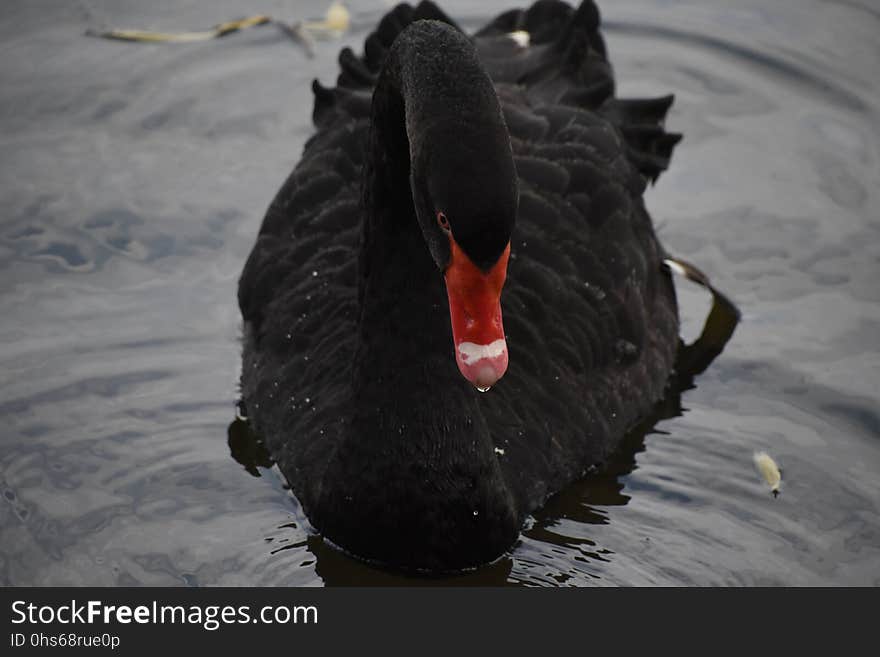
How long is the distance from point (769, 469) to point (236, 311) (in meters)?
2.69

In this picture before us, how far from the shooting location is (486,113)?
15.3 ft

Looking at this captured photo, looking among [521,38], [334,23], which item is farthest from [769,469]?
[334,23]

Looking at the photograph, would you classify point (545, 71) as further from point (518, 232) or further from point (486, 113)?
point (486, 113)

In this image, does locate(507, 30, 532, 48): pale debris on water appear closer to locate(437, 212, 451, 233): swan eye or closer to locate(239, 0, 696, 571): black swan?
locate(239, 0, 696, 571): black swan

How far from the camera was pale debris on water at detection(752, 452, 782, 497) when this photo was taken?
665 centimetres

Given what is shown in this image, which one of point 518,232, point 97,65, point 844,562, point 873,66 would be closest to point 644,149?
point 518,232

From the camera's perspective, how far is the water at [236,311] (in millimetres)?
6203

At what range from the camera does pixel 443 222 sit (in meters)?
4.82

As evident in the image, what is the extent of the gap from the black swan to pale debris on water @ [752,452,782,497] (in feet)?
1.83

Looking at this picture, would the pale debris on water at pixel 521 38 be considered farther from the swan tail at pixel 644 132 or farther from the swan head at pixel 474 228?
the swan head at pixel 474 228

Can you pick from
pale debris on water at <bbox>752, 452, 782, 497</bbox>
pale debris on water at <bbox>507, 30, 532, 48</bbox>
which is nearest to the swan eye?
pale debris on water at <bbox>752, 452, 782, 497</bbox>

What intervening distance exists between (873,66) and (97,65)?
483cm

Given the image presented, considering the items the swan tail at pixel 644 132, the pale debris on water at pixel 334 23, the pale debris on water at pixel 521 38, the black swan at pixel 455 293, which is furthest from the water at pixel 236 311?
the pale debris on water at pixel 521 38

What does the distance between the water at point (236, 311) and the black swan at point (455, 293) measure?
0.91ft
